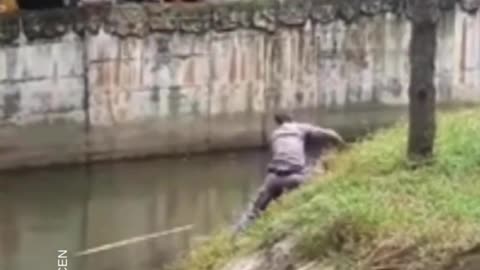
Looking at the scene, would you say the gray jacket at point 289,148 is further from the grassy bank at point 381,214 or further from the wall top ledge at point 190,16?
the wall top ledge at point 190,16

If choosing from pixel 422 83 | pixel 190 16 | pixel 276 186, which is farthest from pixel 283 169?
pixel 190 16

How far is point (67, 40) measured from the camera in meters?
16.7

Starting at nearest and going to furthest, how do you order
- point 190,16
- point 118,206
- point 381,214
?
point 381,214 < point 118,206 < point 190,16

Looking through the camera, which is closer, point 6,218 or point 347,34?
point 6,218

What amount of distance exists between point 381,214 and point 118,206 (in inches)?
321

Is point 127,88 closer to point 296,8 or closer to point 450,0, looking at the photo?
point 296,8

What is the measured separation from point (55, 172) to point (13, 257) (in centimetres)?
355

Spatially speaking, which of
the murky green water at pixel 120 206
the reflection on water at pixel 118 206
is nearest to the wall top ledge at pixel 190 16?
the murky green water at pixel 120 206

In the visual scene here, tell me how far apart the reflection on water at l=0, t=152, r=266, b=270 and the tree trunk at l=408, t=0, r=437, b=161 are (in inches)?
175

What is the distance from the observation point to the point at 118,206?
49.1ft

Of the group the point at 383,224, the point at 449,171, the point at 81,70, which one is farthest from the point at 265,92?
the point at 383,224

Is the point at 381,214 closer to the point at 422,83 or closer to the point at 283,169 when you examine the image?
the point at 422,83

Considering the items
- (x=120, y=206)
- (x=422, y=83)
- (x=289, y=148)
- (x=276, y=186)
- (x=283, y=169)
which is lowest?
(x=120, y=206)

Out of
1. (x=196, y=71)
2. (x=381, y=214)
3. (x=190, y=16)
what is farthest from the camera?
(x=196, y=71)
